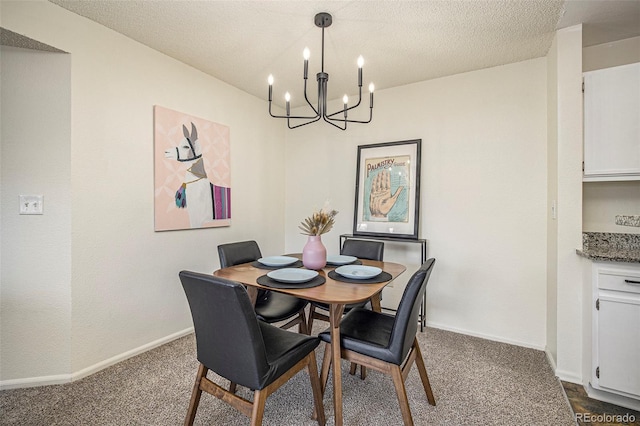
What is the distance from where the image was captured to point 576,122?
206 centimetres

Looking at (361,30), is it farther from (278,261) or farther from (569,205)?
(569,205)

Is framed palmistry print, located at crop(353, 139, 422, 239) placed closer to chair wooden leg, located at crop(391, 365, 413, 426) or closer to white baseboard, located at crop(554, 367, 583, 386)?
white baseboard, located at crop(554, 367, 583, 386)

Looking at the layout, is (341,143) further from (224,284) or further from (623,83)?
(224,284)

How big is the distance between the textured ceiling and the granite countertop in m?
1.48

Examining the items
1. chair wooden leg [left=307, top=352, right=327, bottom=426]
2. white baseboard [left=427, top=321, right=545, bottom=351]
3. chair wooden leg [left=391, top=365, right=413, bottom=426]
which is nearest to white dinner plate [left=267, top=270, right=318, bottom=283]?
chair wooden leg [left=307, top=352, right=327, bottom=426]

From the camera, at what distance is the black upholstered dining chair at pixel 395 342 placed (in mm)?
1484

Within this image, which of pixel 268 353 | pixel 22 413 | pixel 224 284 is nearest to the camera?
pixel 224 284

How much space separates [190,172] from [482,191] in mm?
2750

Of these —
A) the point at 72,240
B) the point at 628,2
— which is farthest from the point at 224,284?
the point at 628,2

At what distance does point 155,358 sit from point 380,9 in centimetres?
305

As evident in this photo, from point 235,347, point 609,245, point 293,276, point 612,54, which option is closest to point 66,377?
point 235,347

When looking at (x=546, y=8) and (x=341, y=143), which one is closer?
(x=546, y=8)

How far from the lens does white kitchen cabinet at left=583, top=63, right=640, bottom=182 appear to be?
1934 mm

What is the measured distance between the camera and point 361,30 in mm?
2195
